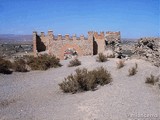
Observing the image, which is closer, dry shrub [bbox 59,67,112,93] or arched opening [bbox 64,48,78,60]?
dry shrub [bbox 59,67,112,93]

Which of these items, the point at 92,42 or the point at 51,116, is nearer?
the point at 51,116

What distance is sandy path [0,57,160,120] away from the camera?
8.77 m

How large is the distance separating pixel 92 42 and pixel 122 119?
2093 centimetres

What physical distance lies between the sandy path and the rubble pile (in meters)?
1.42

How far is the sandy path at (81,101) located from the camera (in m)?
8.77

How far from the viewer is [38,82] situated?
16266mm

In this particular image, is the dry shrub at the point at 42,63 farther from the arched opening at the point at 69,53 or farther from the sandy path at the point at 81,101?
the sandy path at the point at 81,101

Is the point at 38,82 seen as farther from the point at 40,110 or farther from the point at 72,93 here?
the point at 40,110

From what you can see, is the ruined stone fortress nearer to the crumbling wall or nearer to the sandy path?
the crumbling wall

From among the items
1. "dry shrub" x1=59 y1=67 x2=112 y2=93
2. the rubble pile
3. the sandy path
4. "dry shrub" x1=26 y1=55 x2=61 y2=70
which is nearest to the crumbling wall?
"dry shrub" x1=26 y1=55 x2=61 y2=70

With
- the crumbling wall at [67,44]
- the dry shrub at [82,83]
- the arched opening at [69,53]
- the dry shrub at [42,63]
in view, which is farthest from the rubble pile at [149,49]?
the arched opening at [69,53]

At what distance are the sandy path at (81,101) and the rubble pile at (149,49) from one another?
142 cm

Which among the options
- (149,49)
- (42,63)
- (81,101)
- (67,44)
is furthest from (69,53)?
(81,101)

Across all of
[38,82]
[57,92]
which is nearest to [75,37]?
[38,82]
